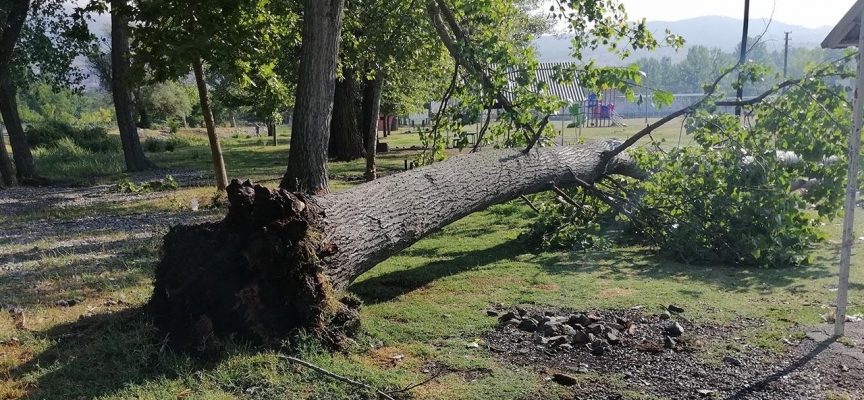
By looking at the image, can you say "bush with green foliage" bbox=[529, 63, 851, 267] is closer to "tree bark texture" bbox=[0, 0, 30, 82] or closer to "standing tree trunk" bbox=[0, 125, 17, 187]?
"tree bark texture" bbox=[0, 0, 30, 82]

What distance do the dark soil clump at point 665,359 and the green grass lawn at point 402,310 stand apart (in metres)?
0.11

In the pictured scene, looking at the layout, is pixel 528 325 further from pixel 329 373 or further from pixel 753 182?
pixel 753 182

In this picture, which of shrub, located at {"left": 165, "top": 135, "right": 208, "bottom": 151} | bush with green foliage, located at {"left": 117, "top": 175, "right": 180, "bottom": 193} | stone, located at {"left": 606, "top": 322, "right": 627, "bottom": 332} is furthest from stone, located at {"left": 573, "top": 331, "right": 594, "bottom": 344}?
shrub, located at {"left": 165, "top": 135, "right": 208, "bottom": 151}

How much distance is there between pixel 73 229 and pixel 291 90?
1039 centimetres

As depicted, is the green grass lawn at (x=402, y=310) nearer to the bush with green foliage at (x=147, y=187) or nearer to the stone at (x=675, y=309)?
the stone at (x=675, y=309)

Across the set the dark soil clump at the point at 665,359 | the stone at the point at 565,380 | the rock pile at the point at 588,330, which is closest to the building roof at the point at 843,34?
the dark soil clump at the point at 665,359

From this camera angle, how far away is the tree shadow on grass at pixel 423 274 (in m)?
5.90

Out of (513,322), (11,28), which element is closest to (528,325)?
(513,322)

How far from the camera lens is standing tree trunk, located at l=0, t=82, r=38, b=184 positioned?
1521cm

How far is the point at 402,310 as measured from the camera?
5262 mm

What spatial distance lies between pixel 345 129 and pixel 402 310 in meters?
16.1

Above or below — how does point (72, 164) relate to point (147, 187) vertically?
A: above

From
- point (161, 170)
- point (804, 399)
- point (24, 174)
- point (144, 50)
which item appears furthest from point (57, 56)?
point (804, 399)

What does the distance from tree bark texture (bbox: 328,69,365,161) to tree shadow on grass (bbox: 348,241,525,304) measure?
1325cm
